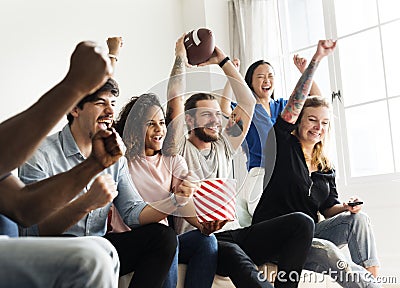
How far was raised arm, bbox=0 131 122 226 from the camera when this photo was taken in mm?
981

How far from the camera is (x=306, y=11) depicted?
3.91m

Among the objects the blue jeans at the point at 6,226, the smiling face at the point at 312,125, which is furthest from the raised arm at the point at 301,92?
the blue jeans at the point at 6,226

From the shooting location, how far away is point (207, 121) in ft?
7.42

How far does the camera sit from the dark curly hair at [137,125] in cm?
208

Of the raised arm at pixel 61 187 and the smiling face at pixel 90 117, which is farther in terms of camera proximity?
the smiling face at pixel 90 117

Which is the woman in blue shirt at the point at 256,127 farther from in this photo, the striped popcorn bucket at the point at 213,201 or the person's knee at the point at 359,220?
the person's knee at the point at 359,220

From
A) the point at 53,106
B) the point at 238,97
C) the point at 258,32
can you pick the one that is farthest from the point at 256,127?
the point at 53,106

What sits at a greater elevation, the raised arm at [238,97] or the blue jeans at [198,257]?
the raised arm at [238,97]

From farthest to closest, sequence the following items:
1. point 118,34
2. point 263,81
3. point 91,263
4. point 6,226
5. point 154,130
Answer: point 118,34, point 263,81, point 154,130, point 6,226, point 91,263

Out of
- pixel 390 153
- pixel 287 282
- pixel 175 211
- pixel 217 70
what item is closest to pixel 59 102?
pixel 175 211

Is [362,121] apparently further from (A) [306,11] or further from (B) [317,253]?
(B) [317,253]

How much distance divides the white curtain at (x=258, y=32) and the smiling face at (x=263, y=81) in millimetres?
1199

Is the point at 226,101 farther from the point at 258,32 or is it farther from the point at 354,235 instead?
the point at 258,32

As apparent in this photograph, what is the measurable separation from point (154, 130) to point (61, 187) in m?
1.08
